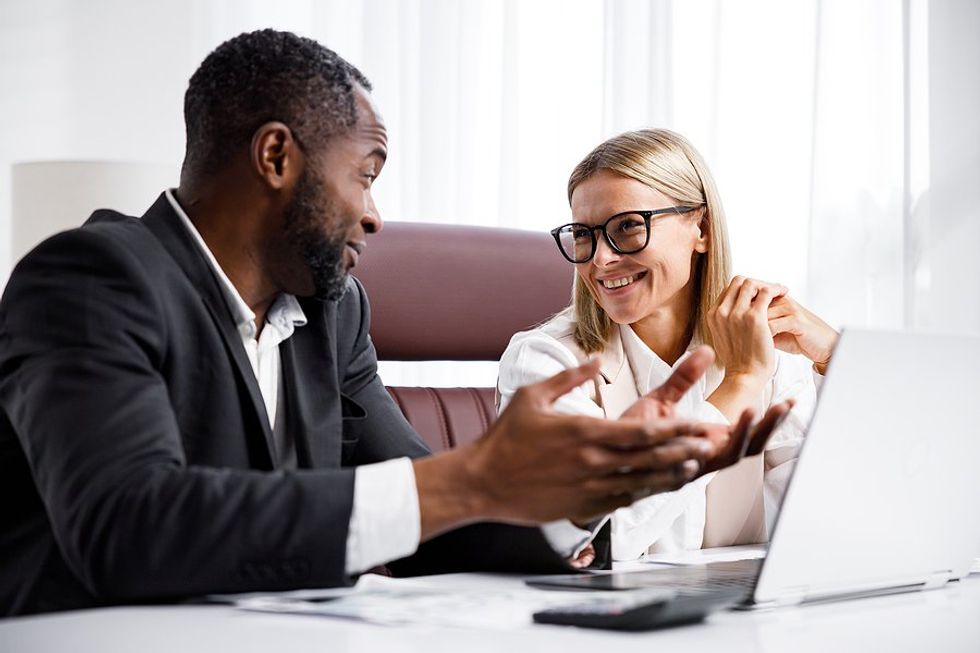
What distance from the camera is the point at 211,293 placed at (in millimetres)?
1257

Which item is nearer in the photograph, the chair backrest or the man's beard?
the man's beard

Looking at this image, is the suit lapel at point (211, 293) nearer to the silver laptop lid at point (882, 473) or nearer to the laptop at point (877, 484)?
the laptop at point (877, 484)

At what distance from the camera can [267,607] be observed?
0.98m

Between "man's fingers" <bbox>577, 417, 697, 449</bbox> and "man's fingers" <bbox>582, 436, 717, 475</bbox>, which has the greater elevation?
"man's fingers" <bbox>577, 417, 697, 449</bbox>

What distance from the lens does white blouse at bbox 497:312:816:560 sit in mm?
1687

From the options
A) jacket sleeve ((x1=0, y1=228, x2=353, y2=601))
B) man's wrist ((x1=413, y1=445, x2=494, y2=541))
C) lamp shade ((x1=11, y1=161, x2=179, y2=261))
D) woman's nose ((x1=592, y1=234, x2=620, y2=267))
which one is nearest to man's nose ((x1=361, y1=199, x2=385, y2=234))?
jacket sleeve ((x1=0, y1=228, x2=353, y2=601))

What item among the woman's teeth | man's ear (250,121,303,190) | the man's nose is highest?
man's ear (250,121,303,190)

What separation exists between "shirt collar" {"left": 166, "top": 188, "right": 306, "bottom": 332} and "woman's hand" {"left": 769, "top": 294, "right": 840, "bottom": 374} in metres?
0.90

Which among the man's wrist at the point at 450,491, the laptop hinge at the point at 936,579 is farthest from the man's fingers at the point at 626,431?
the laptop hinge at the point at 936,579

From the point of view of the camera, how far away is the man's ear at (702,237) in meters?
2.05

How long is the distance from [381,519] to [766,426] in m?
0.36

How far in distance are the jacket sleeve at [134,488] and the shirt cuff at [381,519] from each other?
12 mm

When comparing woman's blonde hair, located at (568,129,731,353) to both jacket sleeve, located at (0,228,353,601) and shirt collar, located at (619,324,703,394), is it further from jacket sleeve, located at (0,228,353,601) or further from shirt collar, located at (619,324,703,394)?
jacket sleeve, located at (0,228,353,601)

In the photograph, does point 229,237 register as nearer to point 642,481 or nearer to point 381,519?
point 381,519
